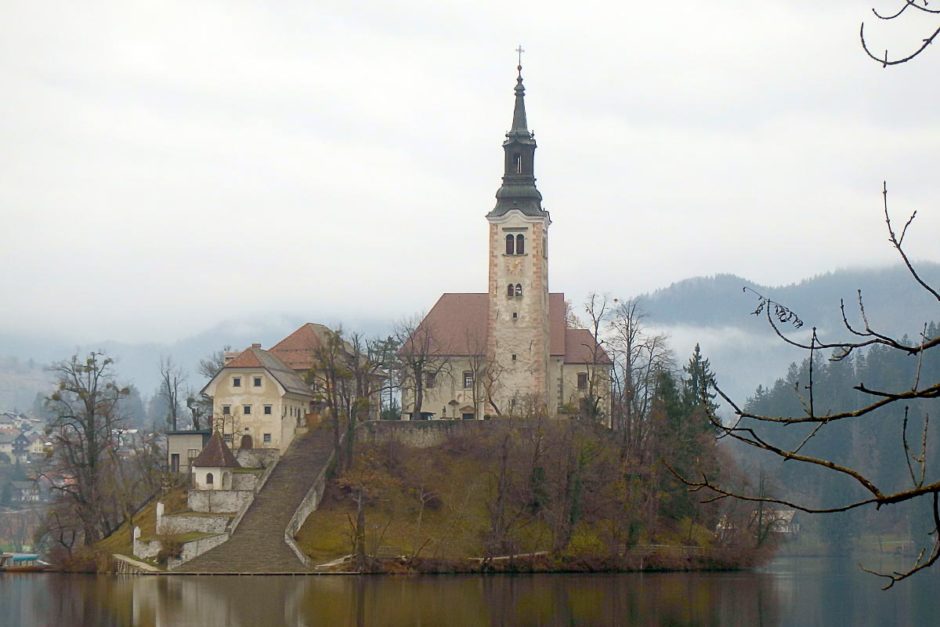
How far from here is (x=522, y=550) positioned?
232 ft

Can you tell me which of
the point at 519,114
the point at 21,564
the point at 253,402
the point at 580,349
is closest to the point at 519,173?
the point at 519,114

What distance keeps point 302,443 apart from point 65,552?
15.5 m

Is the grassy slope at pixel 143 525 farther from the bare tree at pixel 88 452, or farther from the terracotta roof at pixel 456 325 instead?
the terracotta roof at pixel 456 325

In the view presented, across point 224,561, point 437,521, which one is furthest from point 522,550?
point 224,561

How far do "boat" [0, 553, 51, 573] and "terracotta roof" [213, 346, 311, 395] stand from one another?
15175mm

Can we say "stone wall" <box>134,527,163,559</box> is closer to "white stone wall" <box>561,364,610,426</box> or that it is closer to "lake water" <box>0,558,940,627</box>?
"lake water" <box>0,558,940,627</box>

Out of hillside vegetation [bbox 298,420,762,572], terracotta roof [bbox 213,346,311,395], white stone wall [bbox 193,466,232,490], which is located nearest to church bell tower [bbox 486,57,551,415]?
hillside vegetation [bbox 298,420,762,572]

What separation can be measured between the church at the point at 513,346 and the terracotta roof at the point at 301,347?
6079mm

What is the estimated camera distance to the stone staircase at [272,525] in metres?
67.9

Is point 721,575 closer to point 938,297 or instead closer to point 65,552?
point 65,552

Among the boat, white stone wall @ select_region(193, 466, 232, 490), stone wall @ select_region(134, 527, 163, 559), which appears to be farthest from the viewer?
white stone wall @ select_region(193, 466, 232, 490)

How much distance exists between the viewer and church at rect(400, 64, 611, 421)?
278 feet

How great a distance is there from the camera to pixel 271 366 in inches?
3214

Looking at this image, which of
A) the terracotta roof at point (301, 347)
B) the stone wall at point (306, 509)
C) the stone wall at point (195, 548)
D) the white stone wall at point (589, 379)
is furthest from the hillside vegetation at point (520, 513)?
the terracotta roof at point (301, 347)
